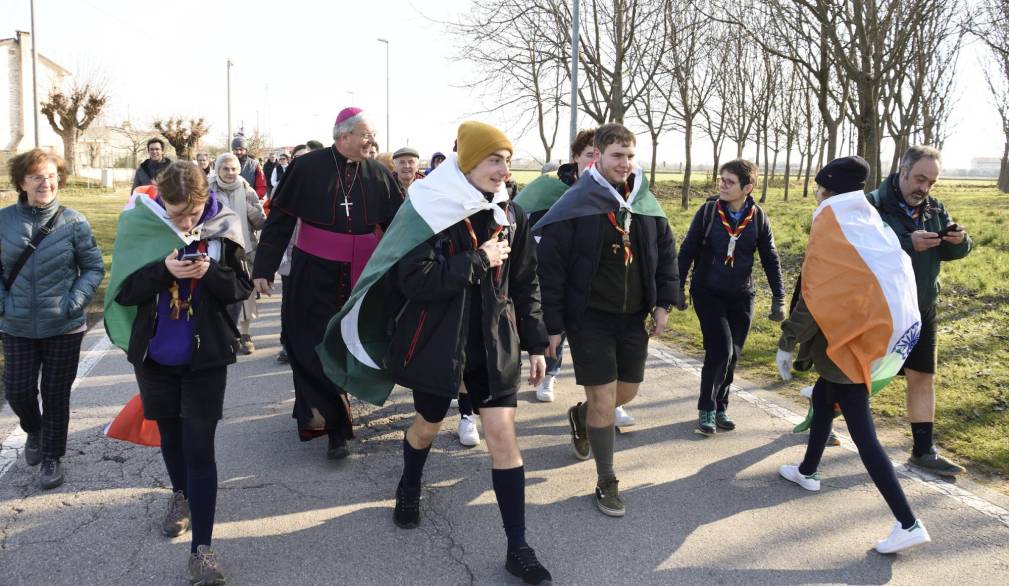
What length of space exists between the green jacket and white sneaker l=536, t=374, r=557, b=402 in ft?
8.90

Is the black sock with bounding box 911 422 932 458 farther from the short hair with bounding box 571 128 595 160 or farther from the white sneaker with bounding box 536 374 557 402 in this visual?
the short hair with bounding box 571 128 595 160

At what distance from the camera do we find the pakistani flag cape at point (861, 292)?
358 cm

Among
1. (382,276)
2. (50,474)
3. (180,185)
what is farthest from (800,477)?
(50,474)

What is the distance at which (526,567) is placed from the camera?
3180 millimetres

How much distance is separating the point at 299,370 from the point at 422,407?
5.07 ft

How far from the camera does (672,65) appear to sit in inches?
787

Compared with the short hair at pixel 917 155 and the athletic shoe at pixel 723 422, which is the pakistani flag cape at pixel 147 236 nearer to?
the athletic shoe at pixel 723 422

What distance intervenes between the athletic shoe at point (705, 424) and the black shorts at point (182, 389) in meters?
3.20

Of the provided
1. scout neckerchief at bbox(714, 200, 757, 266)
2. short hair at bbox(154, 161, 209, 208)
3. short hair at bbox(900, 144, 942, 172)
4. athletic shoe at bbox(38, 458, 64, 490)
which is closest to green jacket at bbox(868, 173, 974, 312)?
short hair at bbox(900, 144, 942, 172)

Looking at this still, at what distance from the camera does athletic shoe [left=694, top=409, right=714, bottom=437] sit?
508 centimetres

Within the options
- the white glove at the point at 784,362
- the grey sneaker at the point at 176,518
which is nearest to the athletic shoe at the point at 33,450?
the grey sneaker at the point at 176,518

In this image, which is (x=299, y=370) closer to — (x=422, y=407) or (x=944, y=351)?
(x=422, y=407)

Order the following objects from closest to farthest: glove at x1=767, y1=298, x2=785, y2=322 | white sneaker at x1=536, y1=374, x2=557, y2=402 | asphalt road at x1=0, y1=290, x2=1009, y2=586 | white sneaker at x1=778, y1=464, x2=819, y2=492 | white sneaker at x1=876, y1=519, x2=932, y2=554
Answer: asphalt road at x1=0, y1=290, x2=1009, y2=586, white sneaker at x1=876, y1=519, x2=932, y2=554, white sneaker at x1=778, y1=464, x2=819, y2=492, glove at x1=767, y1=298, x2=785, y2=322, white sneaker at x1=536, y1=374, x2=557, y2=402

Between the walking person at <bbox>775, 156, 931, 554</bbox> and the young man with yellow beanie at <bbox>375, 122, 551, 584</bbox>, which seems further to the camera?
the walking person at <bbox>775, 156, 931, 554</bbox>
